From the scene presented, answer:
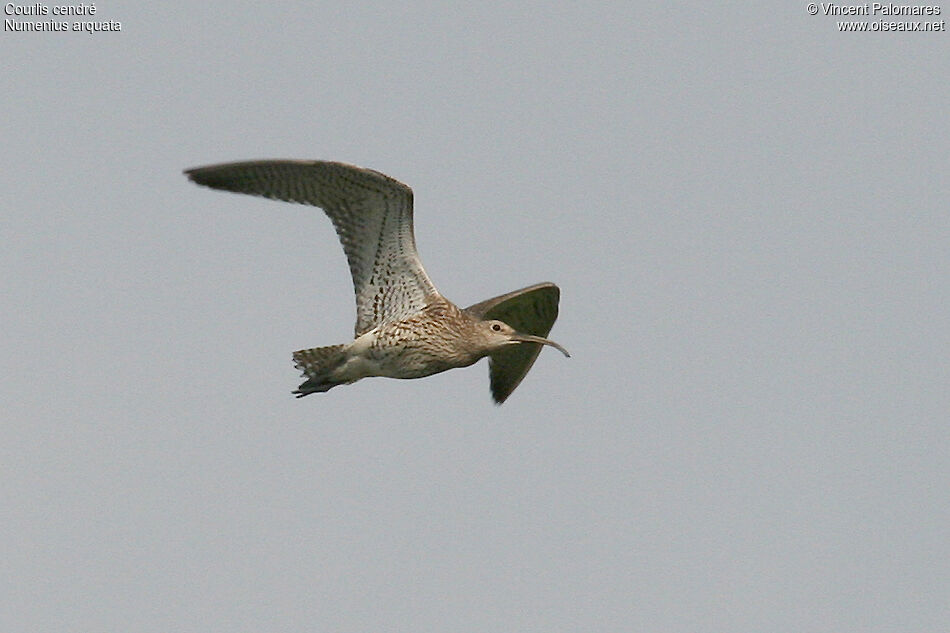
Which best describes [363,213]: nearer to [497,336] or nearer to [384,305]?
[384,305]

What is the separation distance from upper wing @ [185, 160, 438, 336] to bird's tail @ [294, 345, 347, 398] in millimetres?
354

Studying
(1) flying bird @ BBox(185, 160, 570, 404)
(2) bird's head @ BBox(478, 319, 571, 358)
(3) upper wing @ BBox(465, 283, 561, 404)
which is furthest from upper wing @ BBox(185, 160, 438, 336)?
(3) upper wing @ BBox(465, 283, 561, 404)

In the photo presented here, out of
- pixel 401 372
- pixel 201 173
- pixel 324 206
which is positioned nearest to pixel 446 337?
pixel 401 372

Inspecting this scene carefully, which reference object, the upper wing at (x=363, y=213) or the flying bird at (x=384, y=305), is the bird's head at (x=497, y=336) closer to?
the flying bird at (x=384, y=305)

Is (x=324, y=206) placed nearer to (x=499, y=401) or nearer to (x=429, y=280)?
(x=429, y=280)

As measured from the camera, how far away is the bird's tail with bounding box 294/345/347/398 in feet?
62.5

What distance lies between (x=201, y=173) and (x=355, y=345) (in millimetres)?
2651

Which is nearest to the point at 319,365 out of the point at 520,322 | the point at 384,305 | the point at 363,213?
the point at 384,305

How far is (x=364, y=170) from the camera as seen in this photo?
17938 millimetres

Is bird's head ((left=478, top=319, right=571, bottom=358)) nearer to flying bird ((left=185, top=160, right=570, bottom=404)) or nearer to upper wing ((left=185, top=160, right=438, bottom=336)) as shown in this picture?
flying bird ((left=185, top=160, right=570, bottom=404))

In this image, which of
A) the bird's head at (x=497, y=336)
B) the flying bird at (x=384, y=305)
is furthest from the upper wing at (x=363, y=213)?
the bird's head at (x=497, y=336)

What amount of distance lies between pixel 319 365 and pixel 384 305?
0.99m

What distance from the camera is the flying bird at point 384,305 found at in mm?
18328

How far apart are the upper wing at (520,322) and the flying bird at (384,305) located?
138 cm
